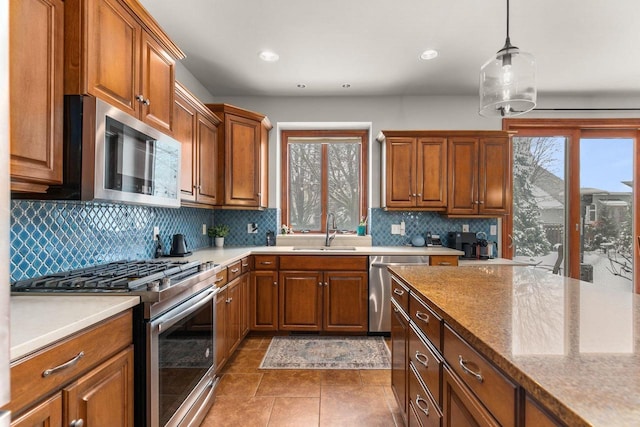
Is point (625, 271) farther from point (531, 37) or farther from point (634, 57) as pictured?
point (531, 37)

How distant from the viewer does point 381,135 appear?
3.68 metres

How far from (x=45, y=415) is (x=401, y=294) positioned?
5.05ft

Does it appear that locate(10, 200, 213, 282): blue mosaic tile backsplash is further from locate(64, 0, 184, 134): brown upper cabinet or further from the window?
the window

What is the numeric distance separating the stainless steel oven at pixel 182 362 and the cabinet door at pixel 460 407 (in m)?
1.19

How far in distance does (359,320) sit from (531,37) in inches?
116

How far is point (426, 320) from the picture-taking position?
1.36 m

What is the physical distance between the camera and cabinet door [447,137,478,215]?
3.58m

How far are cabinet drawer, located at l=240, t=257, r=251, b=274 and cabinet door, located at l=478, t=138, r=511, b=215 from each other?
2617 millimetres

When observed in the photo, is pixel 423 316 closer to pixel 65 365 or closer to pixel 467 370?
pixel 467 370

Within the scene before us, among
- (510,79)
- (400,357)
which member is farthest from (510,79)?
(400,357)

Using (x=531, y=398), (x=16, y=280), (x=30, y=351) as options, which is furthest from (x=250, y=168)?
(x=531, y=398)

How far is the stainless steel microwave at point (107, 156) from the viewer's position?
1.32m

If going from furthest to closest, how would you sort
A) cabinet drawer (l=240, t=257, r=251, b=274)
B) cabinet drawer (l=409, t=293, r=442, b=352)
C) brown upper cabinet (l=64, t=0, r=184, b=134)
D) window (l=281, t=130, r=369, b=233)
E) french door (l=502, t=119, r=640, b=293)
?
window (l=281, t=130, r=369, b=233), french door (l=502, t=119, r=640, b=293), cabinet drawer (l=240, t=257, r=251, b=274), brown upper cabinet (l=64, t=0, r=184, b=134), cabinet drawer (l=409, t=293, r=442, b=352)

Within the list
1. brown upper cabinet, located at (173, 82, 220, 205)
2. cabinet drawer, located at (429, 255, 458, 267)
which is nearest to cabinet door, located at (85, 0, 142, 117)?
brown upper cabinet, located at (173, 82, 220, 205)
